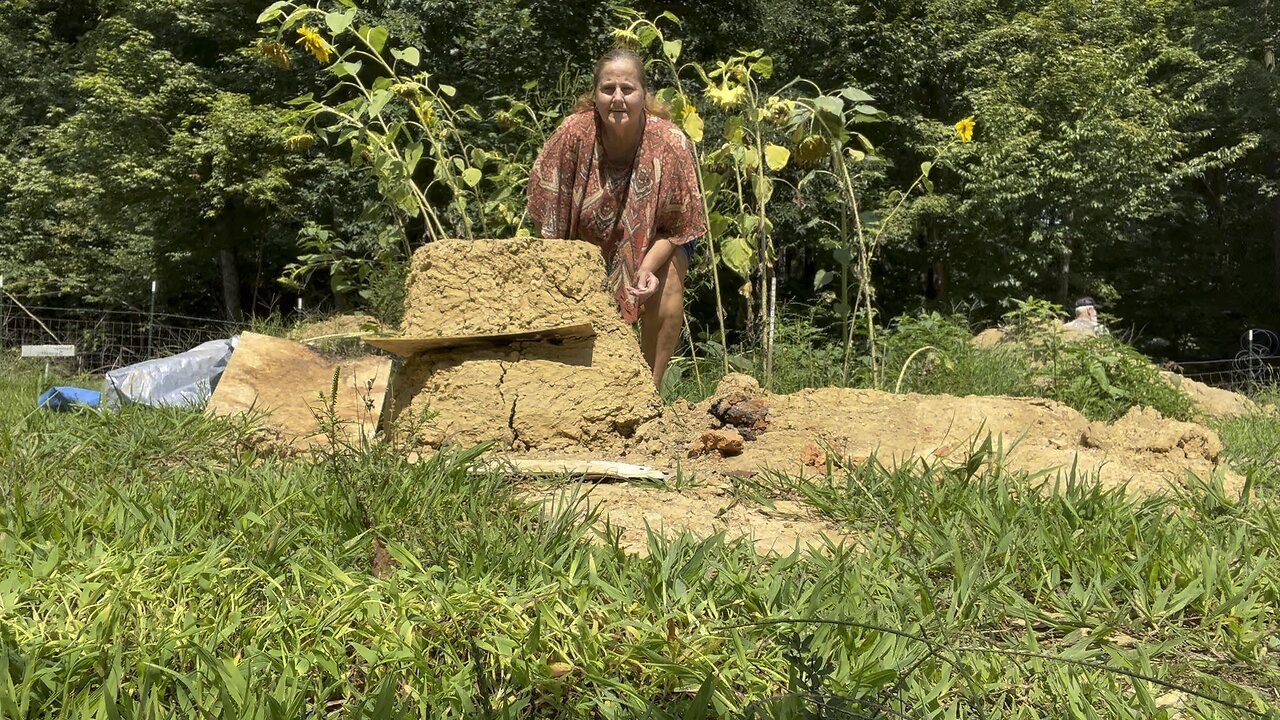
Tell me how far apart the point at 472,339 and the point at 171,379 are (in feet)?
7.33

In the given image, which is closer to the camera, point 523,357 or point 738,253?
point 523,357

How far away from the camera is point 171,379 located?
445cm

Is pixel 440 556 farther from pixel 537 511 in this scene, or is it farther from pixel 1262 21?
pixel 1262 21

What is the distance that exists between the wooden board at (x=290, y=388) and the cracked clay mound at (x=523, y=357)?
373mm

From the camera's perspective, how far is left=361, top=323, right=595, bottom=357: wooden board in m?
2.97

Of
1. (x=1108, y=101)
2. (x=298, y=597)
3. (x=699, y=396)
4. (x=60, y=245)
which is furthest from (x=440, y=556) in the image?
(x=60, y=245)

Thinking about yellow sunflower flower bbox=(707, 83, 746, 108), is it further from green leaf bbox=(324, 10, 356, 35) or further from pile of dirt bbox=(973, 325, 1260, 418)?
pile of dirt bbox=(973, 325, 1260, 418)

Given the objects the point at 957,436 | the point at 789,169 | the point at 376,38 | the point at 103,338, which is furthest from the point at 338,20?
the point at 103,338

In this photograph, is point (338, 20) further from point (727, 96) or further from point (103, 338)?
point (103, 338)

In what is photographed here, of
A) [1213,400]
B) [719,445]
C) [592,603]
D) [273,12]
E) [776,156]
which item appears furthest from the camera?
[1213,400]

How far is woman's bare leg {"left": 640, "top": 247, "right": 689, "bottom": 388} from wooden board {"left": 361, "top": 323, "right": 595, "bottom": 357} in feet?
2.17

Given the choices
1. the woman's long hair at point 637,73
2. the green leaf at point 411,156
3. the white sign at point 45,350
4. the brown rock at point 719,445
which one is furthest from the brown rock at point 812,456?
the white sign at point 45,350

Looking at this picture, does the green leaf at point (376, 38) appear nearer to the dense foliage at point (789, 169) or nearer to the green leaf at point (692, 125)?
the green leaf at point (692, 125)

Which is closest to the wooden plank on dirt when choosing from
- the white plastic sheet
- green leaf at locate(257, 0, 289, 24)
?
the white plastic sheet
